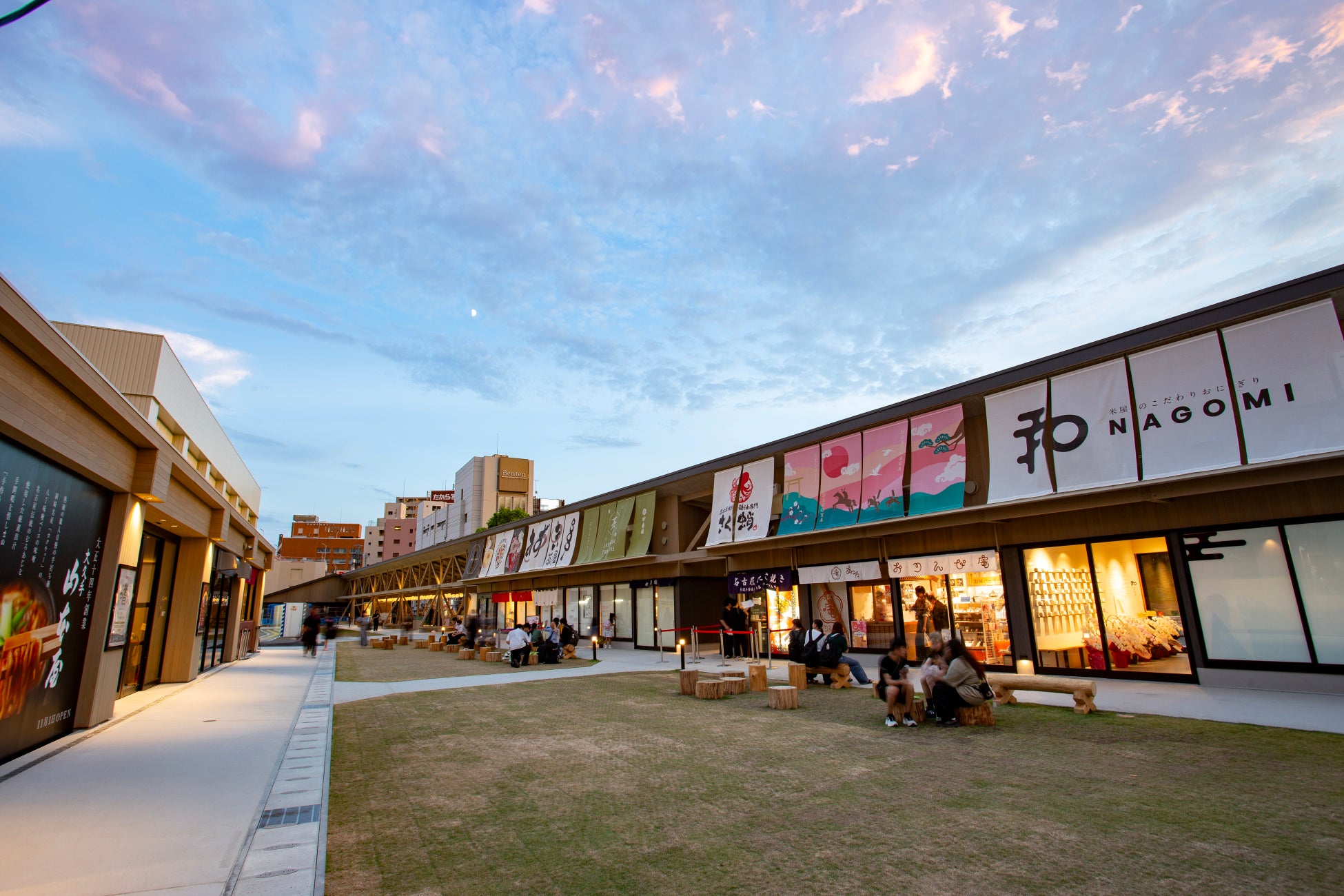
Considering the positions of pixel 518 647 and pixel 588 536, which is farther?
pixel 588 536

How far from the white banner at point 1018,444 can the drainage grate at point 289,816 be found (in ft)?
44.3

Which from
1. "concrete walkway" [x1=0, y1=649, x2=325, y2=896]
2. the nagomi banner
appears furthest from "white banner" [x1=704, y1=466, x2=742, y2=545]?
"concrete walkway" [x1=0, y1=649, x2=325, y2=896]

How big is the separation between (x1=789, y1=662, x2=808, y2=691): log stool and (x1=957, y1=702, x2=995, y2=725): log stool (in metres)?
4.14

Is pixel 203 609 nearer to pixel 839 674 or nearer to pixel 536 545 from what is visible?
pixel 536 545

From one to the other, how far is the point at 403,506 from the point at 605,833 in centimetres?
14864

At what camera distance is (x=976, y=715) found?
923cm

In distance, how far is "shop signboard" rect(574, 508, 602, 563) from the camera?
97.0 ft

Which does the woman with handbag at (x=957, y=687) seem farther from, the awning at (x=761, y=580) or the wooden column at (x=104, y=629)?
the wooden column at (x=104, y=629)

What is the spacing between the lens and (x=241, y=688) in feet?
51.3

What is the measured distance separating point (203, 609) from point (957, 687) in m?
20.8

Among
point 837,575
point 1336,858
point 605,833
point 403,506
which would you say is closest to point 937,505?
point 837,575

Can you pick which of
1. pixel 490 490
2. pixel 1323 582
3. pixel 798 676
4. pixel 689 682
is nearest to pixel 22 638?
pixel 689 682

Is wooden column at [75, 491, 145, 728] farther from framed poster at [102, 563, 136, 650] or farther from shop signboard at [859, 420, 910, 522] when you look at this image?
shop signboard at [859, 420, 910, 522]

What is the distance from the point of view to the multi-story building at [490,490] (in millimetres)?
101625
